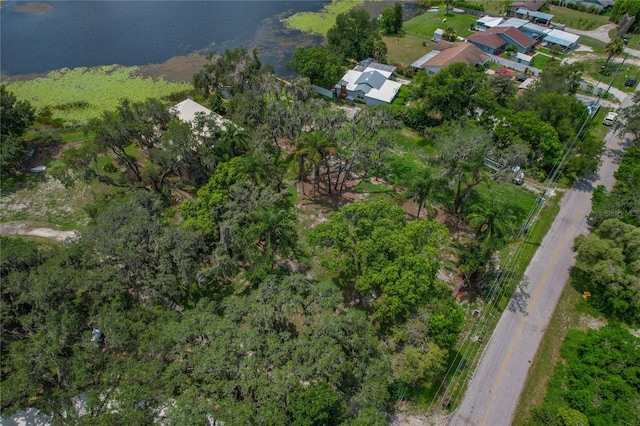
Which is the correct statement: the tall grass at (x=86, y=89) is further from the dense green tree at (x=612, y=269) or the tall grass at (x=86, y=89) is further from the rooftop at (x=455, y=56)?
the dense green tree at (x=612, y=269)

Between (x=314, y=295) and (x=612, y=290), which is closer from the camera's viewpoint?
(x=314, y=295)

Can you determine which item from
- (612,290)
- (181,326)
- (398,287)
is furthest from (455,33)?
(181,326)

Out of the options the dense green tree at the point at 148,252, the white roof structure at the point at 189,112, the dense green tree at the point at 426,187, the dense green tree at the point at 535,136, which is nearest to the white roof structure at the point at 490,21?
the dense green tree at the point at 535,136

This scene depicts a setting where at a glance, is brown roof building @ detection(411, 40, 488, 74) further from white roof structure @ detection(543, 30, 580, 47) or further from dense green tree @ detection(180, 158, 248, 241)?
dense green tree @ detection(180, 158, 248, 241)

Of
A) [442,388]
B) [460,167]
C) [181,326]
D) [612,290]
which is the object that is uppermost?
[460,167]

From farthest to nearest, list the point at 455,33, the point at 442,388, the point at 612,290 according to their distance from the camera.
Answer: the point at 455,33, the point at 612,290, the point at 442,388

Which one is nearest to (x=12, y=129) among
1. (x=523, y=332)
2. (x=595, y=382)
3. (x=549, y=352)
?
(x=523, y=332)

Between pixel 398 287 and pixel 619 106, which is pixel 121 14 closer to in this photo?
pixel 398 287
